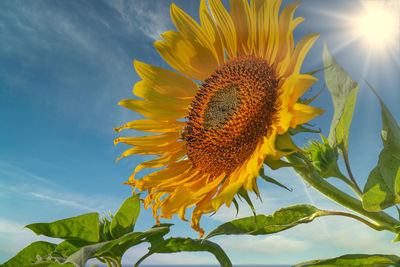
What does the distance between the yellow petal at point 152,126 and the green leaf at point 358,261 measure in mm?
1454

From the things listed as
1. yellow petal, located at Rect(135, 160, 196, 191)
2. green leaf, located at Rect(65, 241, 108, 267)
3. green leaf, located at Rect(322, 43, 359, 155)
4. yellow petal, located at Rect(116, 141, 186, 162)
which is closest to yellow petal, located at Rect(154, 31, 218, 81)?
yellow petal, located at Rect(116, 141, 186, 162)

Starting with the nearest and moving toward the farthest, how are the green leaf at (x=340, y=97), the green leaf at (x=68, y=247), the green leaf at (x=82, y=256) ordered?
the green leaf at (x=82, y=256) → the green leaf at (x=340, y=97) → the green leaf at (x=68, y=247)

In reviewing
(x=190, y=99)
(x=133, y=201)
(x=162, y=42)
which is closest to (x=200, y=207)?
(x=133, y=201)

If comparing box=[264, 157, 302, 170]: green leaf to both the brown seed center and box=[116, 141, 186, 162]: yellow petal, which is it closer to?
the brown seed center

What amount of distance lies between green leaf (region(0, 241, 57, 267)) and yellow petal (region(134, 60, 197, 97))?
1433 millimetres

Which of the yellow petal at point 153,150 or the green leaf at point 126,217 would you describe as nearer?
the green leaf at point 126,217

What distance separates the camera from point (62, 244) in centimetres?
235

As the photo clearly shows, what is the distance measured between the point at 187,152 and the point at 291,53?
1090 mm

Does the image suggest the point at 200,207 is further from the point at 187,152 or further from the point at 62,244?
the point at 62,244

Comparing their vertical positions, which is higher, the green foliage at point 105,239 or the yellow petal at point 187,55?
the yellow petal at point 187,55

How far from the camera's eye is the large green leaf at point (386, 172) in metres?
1.86

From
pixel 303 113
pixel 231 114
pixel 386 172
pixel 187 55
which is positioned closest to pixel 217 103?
pixel 231 114

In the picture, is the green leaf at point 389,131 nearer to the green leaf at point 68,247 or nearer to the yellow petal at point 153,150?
the yellow petal at point 153,150

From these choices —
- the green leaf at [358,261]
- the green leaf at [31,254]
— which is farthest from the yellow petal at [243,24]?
the green leaf at [31,254]
